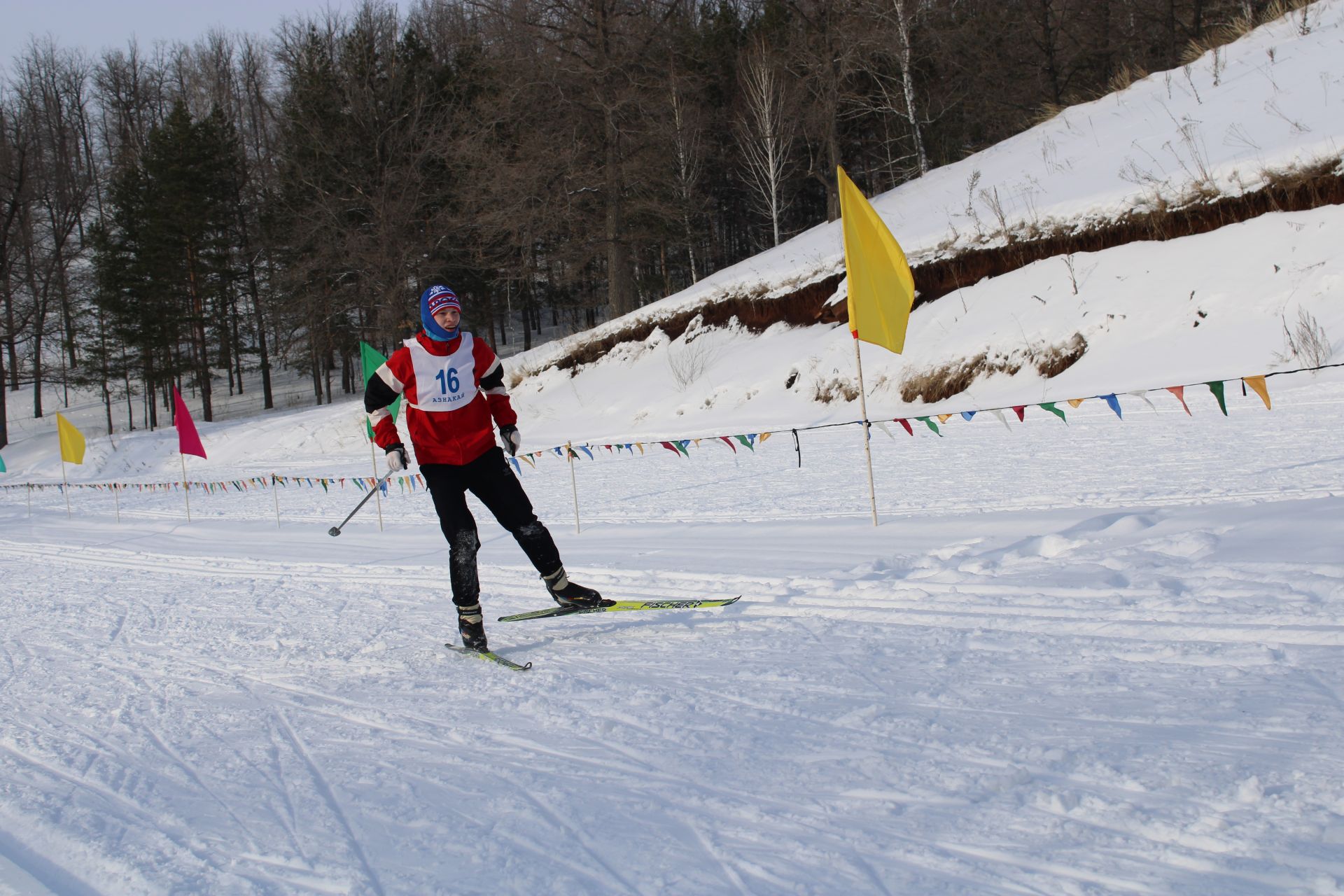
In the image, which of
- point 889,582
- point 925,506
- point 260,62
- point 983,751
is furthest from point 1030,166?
point 260,62

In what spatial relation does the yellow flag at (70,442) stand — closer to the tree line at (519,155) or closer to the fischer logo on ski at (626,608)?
the tree line at (519,155)

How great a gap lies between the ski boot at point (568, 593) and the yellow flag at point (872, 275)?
354 centimetres

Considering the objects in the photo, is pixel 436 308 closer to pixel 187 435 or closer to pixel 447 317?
pixel 447 317

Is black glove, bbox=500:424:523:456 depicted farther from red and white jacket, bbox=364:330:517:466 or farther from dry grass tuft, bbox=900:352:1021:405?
dry grass tuft, bbox=900:352:1021:405

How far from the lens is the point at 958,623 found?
4.54 metres

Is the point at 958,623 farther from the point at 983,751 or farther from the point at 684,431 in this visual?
the point at 684,431

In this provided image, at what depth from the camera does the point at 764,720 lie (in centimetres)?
347

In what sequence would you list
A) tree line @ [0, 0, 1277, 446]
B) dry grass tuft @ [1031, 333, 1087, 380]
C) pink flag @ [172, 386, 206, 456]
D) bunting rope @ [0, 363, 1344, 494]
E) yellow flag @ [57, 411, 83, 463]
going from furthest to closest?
tree line @ [0, 0, 1277, 446] < yellow flag @ [57, 411, 83, 463] < pink flag @ [172, 386, 206, 456] < dry grass tuft @ [1031, 333, 1087, 380] < bunting rope @ [0, 363, 1344, 494]

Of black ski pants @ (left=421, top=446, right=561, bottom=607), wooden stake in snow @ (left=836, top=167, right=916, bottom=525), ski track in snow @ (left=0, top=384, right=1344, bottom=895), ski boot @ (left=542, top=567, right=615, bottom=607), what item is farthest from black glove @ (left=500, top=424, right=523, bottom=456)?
wooden stake in snow @ (left=836, top=167, right=916, bottom=525)

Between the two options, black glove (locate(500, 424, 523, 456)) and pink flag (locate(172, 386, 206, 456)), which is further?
pink flag (locate(172, 386, 206, 456))

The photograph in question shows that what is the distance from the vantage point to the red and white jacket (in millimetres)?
5051

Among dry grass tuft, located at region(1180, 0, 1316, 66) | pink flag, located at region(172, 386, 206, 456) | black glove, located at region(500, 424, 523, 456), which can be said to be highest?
Result: dry grass tuft, located at region(1180, 0, 1316, 66)

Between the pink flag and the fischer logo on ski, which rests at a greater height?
the pink flag

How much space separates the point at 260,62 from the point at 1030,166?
53210 mm
